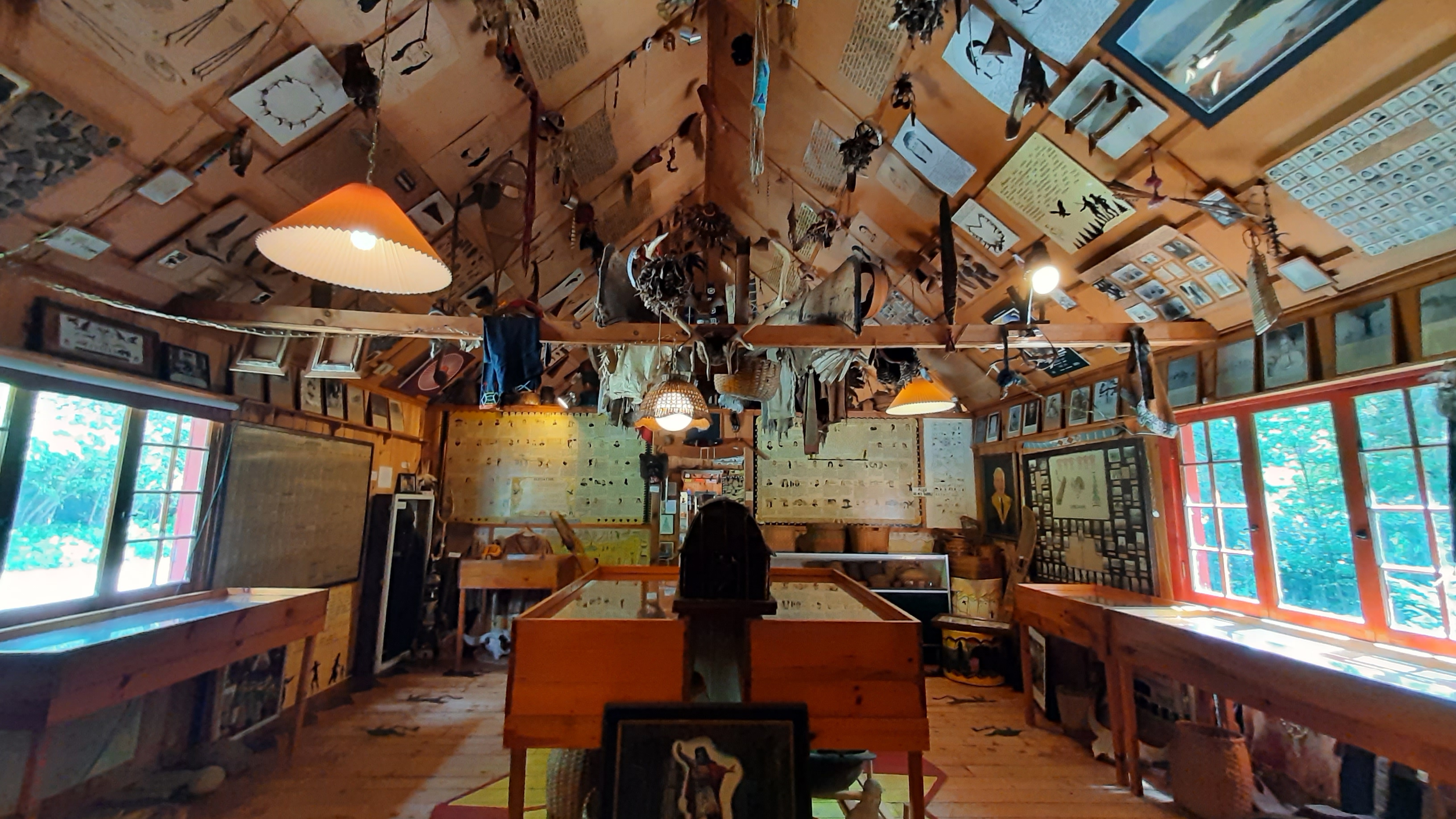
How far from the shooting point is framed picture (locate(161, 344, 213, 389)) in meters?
3.05

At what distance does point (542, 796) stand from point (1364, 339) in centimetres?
465

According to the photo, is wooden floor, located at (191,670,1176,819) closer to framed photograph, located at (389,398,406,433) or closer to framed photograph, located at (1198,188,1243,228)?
framed photograph, located at (389,398,406,433)

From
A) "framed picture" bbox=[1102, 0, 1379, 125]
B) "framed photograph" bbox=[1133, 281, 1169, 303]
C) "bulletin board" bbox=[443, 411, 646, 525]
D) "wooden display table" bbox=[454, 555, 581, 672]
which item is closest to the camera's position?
"framed picture" bbox=[1102, 0, 1379, 125]

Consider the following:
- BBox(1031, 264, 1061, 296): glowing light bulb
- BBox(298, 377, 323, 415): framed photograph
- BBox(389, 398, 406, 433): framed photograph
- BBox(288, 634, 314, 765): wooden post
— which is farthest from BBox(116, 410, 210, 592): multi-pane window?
BBox(1031, 264, 1061, 296): glowing light bulb

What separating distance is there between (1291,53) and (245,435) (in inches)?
219

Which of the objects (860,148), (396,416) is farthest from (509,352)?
(396,416)

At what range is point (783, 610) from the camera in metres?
2.24

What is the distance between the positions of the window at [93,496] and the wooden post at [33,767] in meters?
0.72

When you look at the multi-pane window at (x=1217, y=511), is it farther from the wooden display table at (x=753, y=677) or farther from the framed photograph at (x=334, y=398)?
the framed photograph at (x=334, y=398)

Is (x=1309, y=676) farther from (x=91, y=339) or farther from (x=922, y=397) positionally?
(x=91, y=339)

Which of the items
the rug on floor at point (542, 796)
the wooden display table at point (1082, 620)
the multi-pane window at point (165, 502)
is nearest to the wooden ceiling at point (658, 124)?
the multi-pane window at point (165, 502)

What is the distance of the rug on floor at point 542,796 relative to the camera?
2.87 meters

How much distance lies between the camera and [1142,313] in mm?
3551

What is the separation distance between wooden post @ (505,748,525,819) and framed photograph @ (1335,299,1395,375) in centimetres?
396
